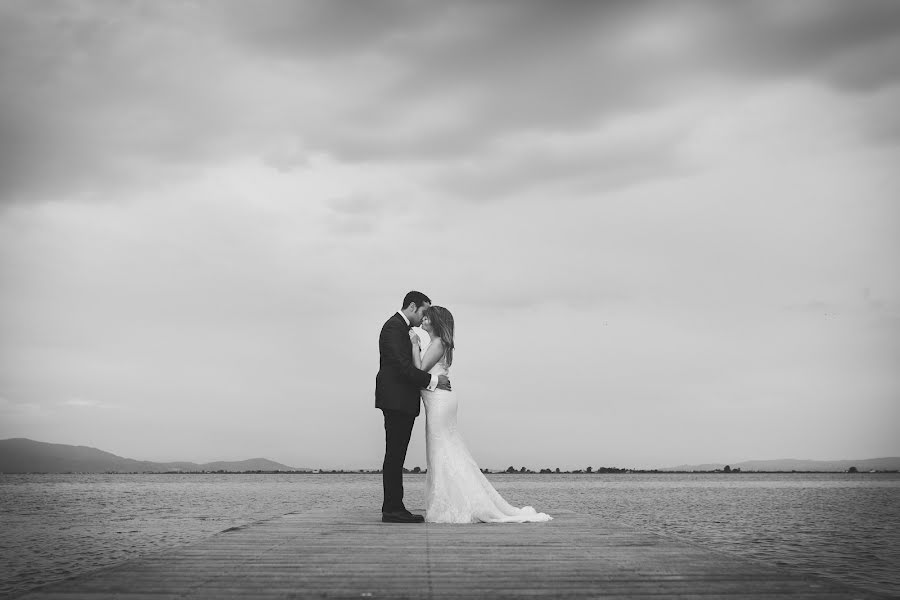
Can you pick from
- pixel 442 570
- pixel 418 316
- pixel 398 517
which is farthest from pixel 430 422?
pixel 442 570

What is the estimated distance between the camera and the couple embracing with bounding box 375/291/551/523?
377 inches

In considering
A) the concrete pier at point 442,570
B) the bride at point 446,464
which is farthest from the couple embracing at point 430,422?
the concrete pier at point 442,570

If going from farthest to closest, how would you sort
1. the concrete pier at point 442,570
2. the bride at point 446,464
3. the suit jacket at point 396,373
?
the bride at point 446,464 < the suit jacket at point 396,373 < the concrete pier at point 442,570

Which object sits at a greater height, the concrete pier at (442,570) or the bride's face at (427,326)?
the bride's face at (427,326)

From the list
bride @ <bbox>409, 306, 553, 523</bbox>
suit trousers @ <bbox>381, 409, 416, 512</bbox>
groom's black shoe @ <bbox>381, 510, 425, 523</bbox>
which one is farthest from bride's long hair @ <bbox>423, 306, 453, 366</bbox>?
groom's black shoe @ <bbox>381, 510, 425, 523</bbox>

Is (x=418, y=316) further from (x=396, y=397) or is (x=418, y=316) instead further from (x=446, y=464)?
(x=446, y=464)

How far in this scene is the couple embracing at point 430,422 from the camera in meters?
9.58

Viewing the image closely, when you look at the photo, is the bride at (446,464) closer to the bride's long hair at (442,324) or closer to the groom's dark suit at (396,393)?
the bride's long hair at (442,324)

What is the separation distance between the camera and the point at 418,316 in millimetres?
9828

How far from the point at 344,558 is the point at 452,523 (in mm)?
3558

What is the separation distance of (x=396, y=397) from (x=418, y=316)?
1.09 m

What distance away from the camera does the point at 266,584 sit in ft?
16.7

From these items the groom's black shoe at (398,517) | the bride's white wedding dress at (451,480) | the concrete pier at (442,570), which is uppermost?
the bride's white wedding dress at (451,480)

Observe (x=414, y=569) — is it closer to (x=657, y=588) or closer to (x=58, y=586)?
(x=657, y=588)
